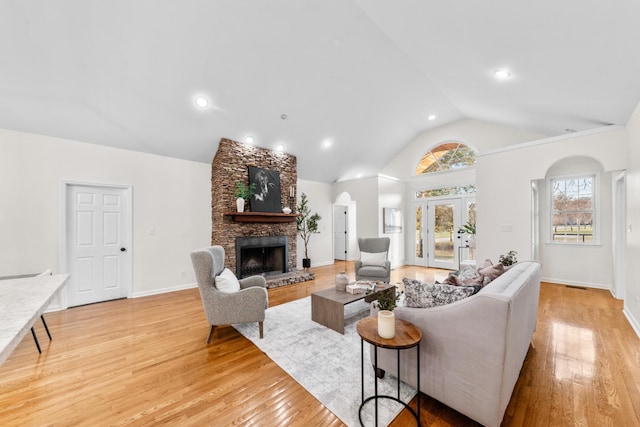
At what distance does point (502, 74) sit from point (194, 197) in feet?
17.9

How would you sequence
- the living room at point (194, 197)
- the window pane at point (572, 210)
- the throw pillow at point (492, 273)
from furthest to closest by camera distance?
the window pane at point (572, 210) → the living room at point (194, 197) → the throw pillow at point (492, 273)

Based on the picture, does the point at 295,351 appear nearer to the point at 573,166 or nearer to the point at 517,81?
the point at 517,81

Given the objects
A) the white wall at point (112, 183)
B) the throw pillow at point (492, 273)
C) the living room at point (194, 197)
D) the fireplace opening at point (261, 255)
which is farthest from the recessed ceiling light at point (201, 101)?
the throw pillow at point (492, 273)

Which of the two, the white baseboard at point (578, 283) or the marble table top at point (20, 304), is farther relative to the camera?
the white baseboard at point (578, 283)

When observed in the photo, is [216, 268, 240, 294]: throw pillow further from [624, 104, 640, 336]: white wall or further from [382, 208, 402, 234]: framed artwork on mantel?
[382, 208, 402, 234]: framed artwork on mantel

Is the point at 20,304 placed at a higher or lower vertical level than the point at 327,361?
higher

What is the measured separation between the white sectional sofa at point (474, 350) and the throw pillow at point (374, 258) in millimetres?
3141

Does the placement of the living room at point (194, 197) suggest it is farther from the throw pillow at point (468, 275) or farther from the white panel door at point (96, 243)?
the throw pillow at point (468, 275)

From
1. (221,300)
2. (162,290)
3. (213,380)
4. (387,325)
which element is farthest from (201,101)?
(387,325)

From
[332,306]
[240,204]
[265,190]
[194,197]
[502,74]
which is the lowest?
[332,306]

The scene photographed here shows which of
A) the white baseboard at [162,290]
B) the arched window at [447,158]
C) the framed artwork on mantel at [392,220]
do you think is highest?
the arched window at [447,158]

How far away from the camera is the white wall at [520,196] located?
Answer: 4445 mm

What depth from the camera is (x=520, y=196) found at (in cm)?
484

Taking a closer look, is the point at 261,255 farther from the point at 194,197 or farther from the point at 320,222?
the point at 320,222
